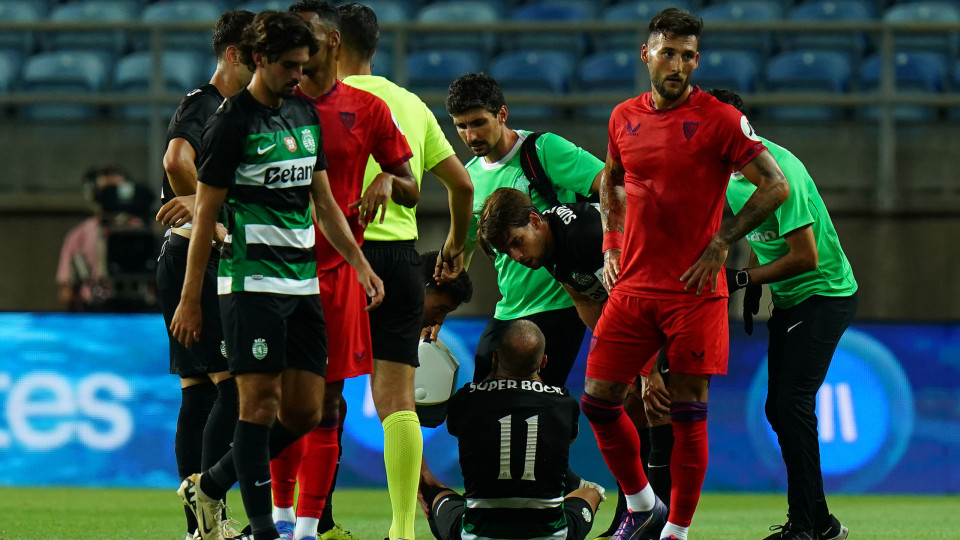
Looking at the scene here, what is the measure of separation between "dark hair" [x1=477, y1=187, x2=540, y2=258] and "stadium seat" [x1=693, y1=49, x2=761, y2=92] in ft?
22.1

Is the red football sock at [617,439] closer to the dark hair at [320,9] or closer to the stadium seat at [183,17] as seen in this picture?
the dark hair at [320,9]

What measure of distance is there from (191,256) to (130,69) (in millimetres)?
Result: 8580

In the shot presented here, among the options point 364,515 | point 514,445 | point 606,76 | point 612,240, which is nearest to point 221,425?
point 514,445

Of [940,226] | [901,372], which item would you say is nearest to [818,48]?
[940,226]

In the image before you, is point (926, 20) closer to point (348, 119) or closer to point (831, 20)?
point (831, 20)

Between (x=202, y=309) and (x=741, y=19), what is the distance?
8.93 meters

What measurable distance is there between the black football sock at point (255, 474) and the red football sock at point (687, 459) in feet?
5.30

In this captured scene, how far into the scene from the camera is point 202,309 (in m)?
5.38

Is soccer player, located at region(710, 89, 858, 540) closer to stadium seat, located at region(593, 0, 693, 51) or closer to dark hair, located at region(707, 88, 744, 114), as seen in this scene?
dark hair, located at region(707, 88, 744, 114)

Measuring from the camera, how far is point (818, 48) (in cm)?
1256

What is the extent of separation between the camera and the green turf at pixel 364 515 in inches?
256

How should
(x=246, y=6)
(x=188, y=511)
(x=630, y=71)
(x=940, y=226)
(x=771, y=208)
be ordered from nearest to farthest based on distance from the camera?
(x=771, y=208), (x=188, y=511), (x=940, y=226), (x=630, y=71), (x=246, y=6)

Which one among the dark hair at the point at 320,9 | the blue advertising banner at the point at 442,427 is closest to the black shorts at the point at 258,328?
the dark hair at the point at 320,9

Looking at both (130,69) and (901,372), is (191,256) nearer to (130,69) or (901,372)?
(901,372)
